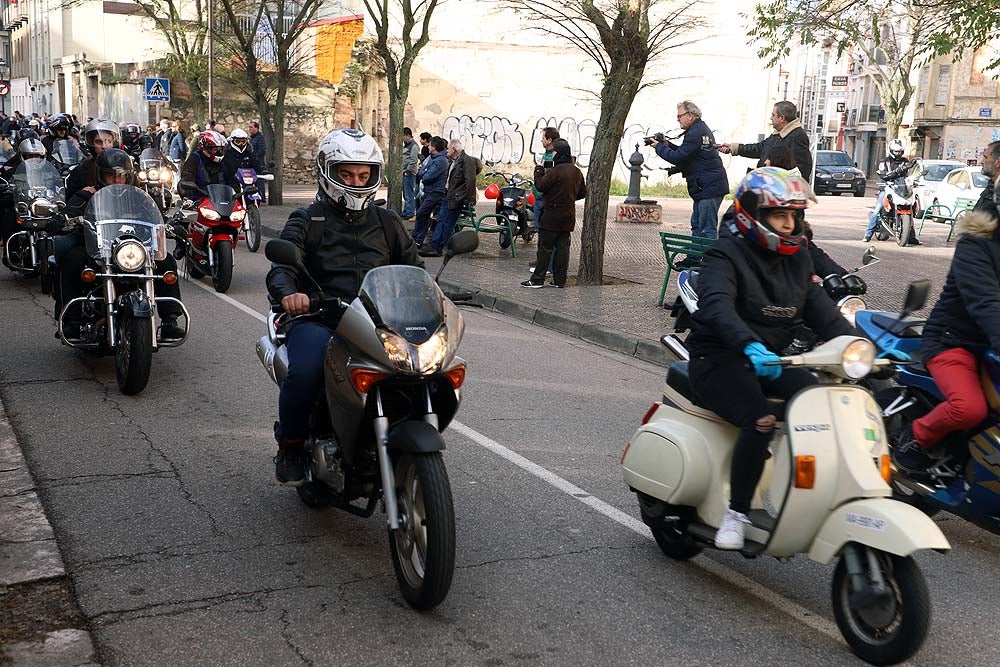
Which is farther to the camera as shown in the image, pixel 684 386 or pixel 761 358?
pixel 684 386

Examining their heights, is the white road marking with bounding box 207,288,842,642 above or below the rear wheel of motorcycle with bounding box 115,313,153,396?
below

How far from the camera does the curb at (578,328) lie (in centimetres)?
1024

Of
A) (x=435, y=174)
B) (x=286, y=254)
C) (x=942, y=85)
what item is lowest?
(x=286, y=254)

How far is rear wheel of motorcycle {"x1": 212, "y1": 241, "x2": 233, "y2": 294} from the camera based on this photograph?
42.5 feet

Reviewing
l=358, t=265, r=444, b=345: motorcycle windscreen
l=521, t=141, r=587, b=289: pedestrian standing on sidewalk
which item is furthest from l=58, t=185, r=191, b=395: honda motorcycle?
l=521, t=141, r=587, b=289: pedestrian standing on sidewalk

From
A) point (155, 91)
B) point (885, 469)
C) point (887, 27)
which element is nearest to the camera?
point (885, 469)

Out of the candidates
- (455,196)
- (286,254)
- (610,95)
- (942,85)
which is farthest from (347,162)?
(942,85)

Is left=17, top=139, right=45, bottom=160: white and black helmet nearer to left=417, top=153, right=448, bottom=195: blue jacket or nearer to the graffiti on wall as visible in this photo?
left=417, top=153, right=448, bottom=195: blue jacket

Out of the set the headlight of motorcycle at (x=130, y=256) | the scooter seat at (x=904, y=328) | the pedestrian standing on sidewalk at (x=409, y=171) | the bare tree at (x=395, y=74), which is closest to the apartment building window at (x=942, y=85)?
the pedestrian standing on sidewalk at (x=409, y=171)

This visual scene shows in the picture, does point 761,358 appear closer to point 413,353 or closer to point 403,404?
point 413,353

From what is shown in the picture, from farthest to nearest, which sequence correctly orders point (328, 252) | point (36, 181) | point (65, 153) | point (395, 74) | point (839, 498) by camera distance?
point (395, 74) < point (65, 153) < point (36, 181) < point (328, 252) < point (839, 498)

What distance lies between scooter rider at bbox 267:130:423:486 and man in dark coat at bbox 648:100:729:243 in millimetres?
7292

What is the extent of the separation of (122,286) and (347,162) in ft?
12.2

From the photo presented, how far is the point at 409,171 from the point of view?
25.1m
